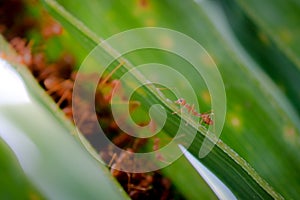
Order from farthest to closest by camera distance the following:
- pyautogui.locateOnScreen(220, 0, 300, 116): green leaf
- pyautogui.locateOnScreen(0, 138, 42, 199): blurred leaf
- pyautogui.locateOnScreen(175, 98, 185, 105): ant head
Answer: pyautogui.locateOnScreen(220, 0, 300, 116): green leaf < pyautogui.locateOnScreen(175, 98, 185, 105): ant head < pyautogui.locateOnScreen(0, 138, 42, 199): blurred leaf

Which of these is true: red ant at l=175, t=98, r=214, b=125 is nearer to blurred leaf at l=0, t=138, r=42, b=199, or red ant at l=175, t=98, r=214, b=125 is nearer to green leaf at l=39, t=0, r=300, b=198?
green leaf at l=39, t=0, r=300, b=198

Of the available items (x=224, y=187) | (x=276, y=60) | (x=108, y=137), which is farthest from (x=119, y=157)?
(x=276, y=60)

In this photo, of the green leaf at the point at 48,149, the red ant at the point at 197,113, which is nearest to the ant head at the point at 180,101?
the red ant at the point at 197,113

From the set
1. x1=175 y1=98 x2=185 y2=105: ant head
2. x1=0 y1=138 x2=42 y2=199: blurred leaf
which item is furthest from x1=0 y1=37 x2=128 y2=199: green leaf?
x1=175 y1=98 x2=185 y2=105: ant head

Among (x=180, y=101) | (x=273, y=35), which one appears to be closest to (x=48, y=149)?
(x=180, y=101)

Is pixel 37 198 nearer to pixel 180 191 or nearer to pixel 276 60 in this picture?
pixel 180 191

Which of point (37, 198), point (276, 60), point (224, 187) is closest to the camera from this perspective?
point (37, 198)

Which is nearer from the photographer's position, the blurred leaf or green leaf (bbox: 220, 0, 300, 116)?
the blurred leaf

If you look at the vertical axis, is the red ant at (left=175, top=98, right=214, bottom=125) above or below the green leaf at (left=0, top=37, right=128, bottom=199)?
below
